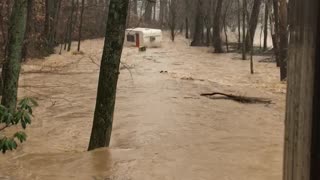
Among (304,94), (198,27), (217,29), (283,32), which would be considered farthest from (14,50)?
(198,27)

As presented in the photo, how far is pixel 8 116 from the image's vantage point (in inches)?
168

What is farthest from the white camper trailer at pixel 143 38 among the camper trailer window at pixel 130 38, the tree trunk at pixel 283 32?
the tree trunk at pixel 283 32

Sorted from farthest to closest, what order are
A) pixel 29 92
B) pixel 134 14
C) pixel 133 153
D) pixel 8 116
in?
pixel 134 14 < pixel 29 92 < pixel 133 153 < pixel 8 116

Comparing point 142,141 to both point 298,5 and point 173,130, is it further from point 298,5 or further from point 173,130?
point 298,5

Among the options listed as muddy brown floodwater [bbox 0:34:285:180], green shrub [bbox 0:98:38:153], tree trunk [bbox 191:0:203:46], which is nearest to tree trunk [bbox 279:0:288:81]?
muddy brown floodwater [bbox 0:34:285:180]

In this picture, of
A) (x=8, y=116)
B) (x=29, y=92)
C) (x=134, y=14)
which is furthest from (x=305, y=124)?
(x=134, y=14)

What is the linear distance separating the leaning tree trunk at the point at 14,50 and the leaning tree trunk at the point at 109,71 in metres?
4.25

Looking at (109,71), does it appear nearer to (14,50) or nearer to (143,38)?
(14,50)

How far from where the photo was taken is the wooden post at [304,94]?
7.63ft

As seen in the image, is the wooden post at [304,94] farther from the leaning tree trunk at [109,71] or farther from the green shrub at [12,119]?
the leaning tree trunk at [109,71]

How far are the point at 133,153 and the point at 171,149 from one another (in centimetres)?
72

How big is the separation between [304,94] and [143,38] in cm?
3626

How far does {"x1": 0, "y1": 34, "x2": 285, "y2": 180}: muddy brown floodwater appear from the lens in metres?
7.63

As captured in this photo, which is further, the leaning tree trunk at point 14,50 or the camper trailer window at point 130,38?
the camper trailer window at point 130,38
